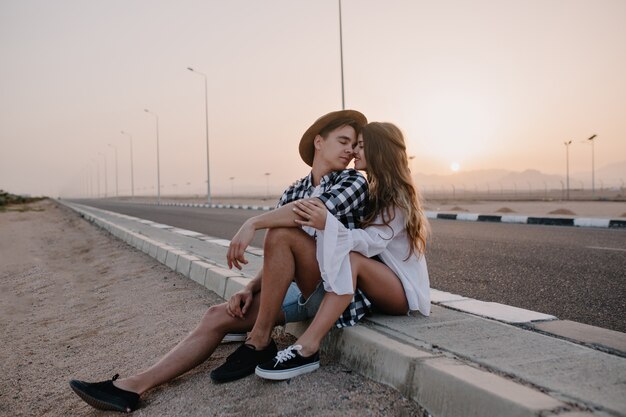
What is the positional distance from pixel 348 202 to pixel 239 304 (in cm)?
Result: 86

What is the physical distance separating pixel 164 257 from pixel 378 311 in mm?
4874

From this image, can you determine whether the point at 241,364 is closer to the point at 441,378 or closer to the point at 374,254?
the point at 374,254

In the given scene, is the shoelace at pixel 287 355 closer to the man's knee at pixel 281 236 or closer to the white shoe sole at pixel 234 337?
the man's knee at pixel 281 236

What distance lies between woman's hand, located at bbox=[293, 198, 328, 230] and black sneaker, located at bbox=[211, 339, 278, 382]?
2.37 ft

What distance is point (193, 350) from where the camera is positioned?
2953 mm

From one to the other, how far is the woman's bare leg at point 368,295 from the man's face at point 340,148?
0.64 metres

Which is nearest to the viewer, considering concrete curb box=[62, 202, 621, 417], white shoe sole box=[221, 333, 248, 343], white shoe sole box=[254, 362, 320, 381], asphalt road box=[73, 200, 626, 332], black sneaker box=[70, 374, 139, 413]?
concrete curb box=[62, 202, 621, 417]

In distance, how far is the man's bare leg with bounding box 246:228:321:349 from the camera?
110 inches

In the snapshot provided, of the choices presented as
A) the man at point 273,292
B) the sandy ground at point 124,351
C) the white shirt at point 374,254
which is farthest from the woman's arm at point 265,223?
the sandy ground at point 124,351

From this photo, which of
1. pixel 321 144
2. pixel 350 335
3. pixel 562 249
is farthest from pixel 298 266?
pixel 562 249

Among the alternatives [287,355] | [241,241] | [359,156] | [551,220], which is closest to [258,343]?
[287,355]

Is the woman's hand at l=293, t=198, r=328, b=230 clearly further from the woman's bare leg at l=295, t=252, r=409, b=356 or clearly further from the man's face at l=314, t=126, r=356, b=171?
the man's face at l=314, t=126, r=356, b=171

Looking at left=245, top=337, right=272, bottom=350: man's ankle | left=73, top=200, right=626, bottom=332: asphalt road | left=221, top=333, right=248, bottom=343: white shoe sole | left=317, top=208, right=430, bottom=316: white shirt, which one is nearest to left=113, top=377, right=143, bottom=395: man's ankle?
left=245, top=337, right=272, bottom=350: man's ankle

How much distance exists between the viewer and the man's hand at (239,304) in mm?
3051
